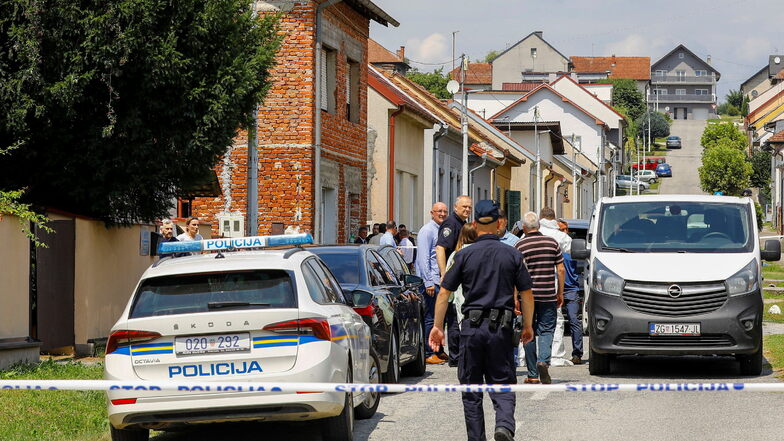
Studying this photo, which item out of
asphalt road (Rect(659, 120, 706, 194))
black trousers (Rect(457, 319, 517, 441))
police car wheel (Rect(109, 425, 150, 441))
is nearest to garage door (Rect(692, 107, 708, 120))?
asphalt road (Rect(659, 120, 706, 194))

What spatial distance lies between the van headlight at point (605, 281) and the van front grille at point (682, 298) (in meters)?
0.24

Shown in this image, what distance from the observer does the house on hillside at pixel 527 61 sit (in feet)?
472

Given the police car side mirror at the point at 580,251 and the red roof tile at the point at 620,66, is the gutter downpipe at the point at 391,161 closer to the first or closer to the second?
the police car side mirror at the point at 580,251

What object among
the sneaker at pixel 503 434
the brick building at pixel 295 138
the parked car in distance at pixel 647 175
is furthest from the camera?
the parked car in distance at pixel 647 175

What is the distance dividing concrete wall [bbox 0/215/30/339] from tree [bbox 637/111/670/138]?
439 ft

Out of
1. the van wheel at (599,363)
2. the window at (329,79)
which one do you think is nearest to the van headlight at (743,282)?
the van wheel at (599,363)

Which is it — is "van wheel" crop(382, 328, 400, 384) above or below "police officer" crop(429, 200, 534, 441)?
below

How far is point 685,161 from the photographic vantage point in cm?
13425

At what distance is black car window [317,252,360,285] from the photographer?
12.3 m

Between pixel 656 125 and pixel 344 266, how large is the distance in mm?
Result: 141236

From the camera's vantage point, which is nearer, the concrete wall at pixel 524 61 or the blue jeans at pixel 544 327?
the blue jeans at pixel 544 327

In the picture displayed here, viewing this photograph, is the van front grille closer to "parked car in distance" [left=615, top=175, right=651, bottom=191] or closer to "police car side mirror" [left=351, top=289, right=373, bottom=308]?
"police car side mirror" [left=351, top=289, right=373, bottom=308]

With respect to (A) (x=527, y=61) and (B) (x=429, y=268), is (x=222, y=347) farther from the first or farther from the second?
(A) (x=527, y=61)

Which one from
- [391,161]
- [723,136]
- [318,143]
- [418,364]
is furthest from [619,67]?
[418,364]
